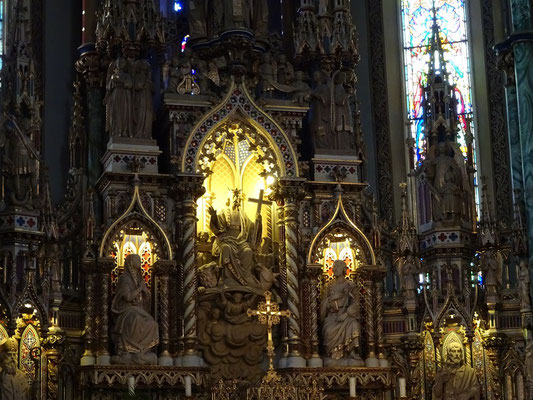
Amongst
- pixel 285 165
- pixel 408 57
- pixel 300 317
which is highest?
pixel 408 57

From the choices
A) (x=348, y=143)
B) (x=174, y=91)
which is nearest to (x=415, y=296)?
(x=348, y=143)

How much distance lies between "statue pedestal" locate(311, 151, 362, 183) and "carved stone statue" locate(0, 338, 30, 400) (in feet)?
22.1

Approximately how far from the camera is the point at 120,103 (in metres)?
23.9

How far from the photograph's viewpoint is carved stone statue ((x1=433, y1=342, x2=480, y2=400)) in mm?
23484

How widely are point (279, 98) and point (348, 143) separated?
5.30 feet

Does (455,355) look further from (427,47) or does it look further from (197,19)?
(197,19)

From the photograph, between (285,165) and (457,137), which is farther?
(457,137)

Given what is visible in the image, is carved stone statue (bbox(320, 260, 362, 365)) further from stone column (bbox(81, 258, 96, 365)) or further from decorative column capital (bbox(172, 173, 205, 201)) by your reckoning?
stone column (bbox(81, 258, 96, 365))

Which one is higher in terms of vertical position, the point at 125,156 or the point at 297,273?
the point at 125,156

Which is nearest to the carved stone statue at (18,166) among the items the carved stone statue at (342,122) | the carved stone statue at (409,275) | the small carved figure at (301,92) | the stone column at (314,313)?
the small carved figure at (301,92)

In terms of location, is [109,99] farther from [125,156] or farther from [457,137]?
[457,137]

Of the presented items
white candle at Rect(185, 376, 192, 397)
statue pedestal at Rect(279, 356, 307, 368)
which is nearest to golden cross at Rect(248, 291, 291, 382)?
statue pedestal at Rect(279, 356, 307, 368)

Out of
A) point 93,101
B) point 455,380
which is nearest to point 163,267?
point 93,101

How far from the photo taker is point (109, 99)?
24078 millimetres
